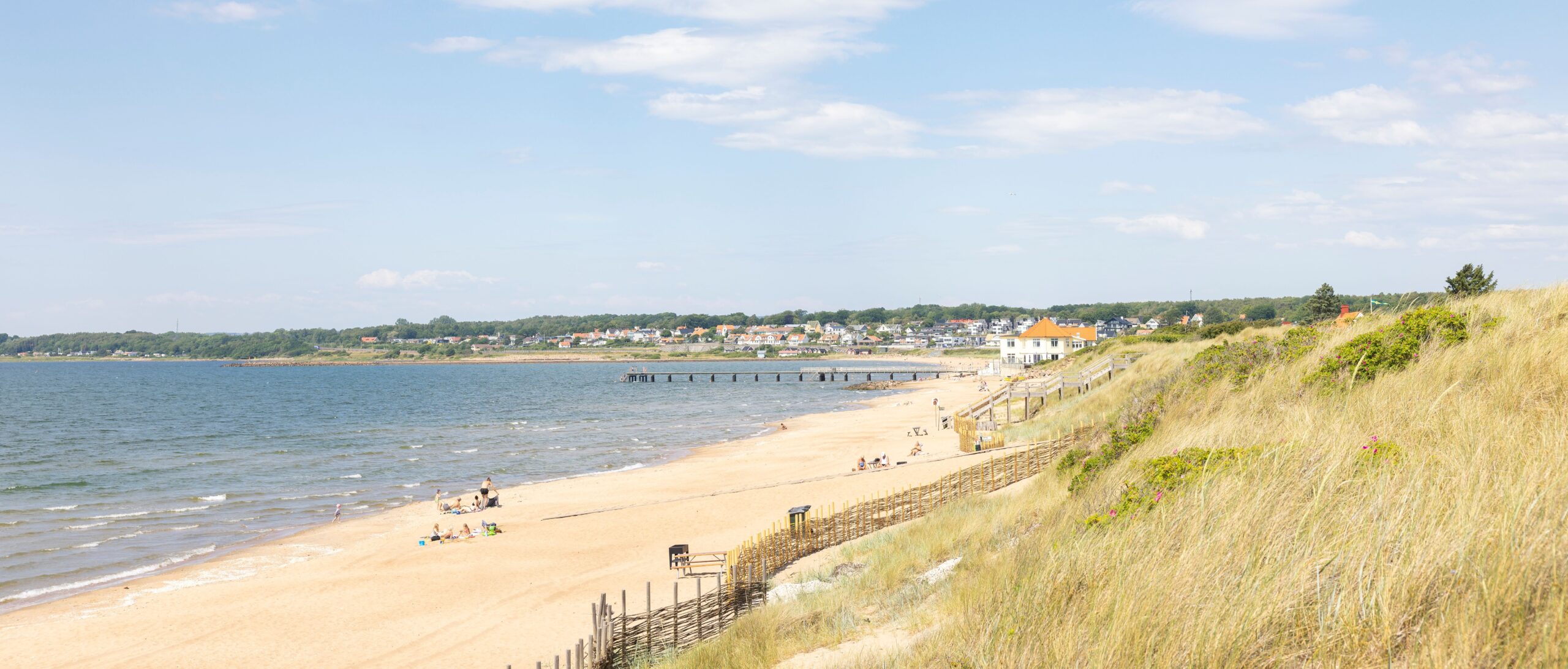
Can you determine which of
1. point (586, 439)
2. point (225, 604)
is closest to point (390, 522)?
point (225, 604)

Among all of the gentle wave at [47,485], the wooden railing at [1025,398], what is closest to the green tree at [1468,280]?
the wooden railing at [1025,398]

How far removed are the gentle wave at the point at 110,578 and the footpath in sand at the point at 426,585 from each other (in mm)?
819

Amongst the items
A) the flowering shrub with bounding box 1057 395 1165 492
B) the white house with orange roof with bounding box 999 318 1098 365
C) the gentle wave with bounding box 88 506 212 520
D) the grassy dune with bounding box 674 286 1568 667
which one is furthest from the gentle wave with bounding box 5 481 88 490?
the white house with orange roof with bounding box 999 318 1098 365

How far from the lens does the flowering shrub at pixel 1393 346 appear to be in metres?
13.9

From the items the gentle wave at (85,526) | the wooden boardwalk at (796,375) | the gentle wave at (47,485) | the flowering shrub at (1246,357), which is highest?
the flowering shrub at (1246,357)

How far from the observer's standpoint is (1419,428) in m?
9.22

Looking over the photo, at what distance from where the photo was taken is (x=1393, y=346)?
1420cm

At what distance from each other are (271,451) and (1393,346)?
5061cm

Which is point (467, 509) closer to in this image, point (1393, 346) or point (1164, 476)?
point (1164, 476)

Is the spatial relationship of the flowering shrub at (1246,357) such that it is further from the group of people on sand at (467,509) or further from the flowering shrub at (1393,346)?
the group of people on sand at (467,509)

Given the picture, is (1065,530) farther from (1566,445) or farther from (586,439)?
(586,439)

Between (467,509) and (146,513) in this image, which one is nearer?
(467,509)

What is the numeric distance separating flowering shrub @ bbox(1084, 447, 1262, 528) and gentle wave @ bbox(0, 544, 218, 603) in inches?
910

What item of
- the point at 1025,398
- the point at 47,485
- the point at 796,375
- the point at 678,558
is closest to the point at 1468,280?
the point at 1025,398
